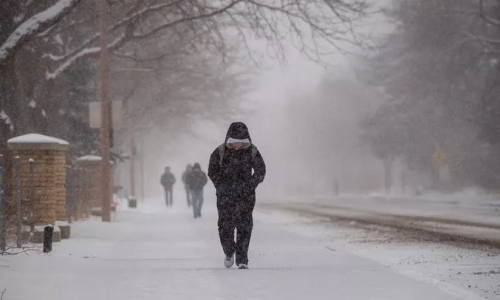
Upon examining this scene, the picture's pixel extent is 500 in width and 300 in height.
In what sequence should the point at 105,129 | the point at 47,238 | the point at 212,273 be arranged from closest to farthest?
the point at 212,273
the point at 47,238
the point at 105,129

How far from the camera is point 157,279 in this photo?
980 centimetres

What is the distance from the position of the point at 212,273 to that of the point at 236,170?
1487mm

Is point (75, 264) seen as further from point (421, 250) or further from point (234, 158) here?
point (421, 250)

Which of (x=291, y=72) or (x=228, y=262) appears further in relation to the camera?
(x=291, y=72)

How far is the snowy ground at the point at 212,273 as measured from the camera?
866cm

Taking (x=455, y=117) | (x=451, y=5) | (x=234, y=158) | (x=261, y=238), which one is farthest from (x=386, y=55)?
(x=234, y=158)

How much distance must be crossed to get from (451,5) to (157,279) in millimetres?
34659

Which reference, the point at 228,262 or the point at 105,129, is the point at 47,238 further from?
the point at 105,129

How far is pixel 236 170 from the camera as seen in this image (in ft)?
37.4

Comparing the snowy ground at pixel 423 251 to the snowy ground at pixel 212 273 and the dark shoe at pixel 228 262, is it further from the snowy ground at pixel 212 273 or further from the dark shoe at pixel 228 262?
the dark shoe at pixel 228 262

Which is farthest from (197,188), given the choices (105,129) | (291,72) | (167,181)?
(291,72)

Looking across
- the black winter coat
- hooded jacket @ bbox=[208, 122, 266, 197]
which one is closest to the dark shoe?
hooded jacket @ bbox=[208, 122, 266, 197]

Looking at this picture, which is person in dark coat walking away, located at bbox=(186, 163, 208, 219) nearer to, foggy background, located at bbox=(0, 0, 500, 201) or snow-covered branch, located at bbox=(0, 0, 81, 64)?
foggy background, located at bbox=(0, 0, 500, 201)

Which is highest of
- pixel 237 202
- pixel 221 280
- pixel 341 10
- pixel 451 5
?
pixel 451 5
